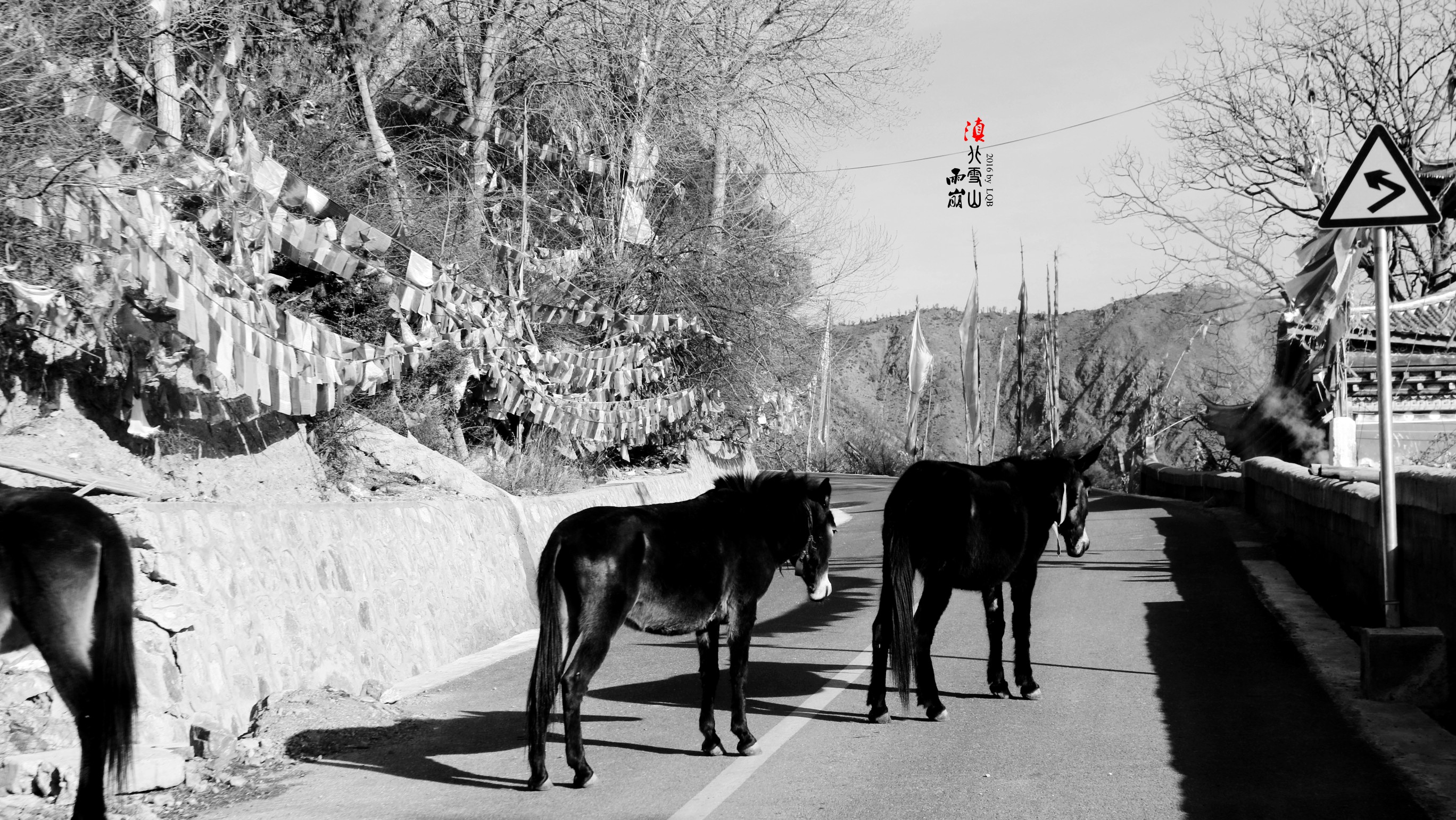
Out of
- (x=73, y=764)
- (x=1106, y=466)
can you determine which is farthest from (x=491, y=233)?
(x=1106, y=466)

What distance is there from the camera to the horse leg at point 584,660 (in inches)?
241

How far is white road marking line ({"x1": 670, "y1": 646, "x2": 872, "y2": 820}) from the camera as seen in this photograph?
5695mm

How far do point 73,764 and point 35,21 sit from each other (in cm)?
561

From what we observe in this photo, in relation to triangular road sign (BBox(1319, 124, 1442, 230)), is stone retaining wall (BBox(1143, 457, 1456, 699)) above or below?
below

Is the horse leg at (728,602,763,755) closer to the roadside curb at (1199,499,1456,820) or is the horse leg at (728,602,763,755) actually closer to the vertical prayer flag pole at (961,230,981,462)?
the roadside curb at (1199,499,1456,820)

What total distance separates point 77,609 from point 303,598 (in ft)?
8.92

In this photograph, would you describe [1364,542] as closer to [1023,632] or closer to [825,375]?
[1023,632]

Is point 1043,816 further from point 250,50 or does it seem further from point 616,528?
point 250,50

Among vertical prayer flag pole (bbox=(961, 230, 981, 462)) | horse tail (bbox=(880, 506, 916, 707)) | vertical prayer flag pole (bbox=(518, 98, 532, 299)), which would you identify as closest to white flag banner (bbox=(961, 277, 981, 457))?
vertical prayer flag pole (bbox=(961, 230, 981, 462))

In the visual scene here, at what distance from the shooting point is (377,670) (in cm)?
870

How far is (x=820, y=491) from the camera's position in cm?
745

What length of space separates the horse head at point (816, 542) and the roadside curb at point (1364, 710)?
3.25 meters

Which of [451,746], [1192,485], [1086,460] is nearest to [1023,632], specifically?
[1086,460]

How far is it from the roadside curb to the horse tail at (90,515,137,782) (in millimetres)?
5924
